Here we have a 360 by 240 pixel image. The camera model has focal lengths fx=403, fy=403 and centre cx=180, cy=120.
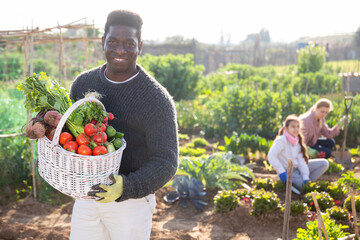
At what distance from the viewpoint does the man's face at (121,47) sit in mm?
1997

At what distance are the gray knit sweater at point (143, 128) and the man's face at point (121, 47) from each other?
102 mm

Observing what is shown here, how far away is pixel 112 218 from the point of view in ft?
6.78

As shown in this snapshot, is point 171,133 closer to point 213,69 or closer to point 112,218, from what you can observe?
point 112,218

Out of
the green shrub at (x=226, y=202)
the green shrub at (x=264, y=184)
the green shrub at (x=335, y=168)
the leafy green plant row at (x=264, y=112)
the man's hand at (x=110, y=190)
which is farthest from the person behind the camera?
the leafy green plant row at (x=264, y=112)

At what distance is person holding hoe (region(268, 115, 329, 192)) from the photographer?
188 inches

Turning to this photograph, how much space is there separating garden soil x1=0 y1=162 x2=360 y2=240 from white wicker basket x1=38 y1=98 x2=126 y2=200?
81.0 inches

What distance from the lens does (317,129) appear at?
20.1 feet

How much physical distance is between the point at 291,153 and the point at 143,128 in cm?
330

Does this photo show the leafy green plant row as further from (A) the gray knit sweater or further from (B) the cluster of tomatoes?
(B) the cluster of tomatoes

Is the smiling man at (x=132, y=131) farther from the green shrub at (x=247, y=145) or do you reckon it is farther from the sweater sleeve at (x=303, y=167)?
the green shrub at (x=247, y=145)

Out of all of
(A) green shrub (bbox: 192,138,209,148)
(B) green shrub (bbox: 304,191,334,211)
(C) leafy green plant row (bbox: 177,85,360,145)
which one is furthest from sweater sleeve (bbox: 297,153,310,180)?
(A) green shrub (bbox: 192,138,209,148)

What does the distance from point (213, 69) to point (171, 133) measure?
21.9 meters

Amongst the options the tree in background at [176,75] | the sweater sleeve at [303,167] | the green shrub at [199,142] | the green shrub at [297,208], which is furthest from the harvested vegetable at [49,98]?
the tree in background at [176,75]

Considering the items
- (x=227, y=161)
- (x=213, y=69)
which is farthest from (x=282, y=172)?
(x=213, y=69)
